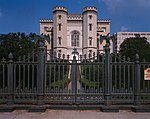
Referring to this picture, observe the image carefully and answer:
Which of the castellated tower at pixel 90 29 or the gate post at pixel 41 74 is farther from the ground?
the castellated tower at pixel 90 29

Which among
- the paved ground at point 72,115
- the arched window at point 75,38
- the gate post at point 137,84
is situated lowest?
the paved ground at point 72,115

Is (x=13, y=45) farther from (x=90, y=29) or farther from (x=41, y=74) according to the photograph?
(x=90, y=29)

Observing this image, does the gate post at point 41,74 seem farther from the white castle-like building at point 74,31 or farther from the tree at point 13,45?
the white castle-like building at point 74,31

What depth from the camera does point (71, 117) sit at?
7691mm

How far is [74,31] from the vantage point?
58.0m

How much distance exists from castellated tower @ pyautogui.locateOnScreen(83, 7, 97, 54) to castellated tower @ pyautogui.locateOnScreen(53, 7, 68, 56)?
5163 mm

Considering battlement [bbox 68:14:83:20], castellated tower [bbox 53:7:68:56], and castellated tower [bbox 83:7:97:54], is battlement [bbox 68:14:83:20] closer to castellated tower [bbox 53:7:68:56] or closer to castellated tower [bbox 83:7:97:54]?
castellated tower [bbox 83:7:97:54]

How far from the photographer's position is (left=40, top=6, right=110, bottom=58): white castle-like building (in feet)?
182

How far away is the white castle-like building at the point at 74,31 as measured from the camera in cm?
5556

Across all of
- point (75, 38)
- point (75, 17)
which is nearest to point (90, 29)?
point (75, 38)

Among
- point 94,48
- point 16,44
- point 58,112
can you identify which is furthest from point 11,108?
point 94,48

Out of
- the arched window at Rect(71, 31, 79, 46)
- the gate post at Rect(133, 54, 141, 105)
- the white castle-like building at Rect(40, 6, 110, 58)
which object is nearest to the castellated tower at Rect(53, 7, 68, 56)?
the white castle-like building at Rect(40, 6, 110, 58)

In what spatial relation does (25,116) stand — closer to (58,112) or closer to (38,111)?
(38,111)

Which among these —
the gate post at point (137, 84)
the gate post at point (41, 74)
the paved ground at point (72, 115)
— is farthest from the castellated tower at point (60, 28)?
the paved ground at point (72, 115)
